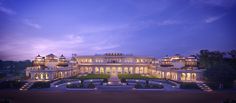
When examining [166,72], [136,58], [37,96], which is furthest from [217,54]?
[37,96]

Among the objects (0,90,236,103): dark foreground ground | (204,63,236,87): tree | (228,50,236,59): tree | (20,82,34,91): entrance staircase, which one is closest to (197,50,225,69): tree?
(228,50,236,59): tree

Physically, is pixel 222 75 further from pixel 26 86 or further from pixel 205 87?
pixel 26 86

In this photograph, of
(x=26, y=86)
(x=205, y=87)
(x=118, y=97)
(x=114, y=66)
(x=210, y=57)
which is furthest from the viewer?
(x=114, y=66)

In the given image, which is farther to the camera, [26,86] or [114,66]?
[114,66]

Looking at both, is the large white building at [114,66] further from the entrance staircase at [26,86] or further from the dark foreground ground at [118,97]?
the dark foreground ground at [118,97]

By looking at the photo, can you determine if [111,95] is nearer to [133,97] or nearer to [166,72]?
[133,97]

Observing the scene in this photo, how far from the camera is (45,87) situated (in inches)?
1876

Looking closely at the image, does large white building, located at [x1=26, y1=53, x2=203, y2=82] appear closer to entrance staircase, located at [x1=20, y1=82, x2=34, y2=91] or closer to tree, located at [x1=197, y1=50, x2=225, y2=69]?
tree, located at [x1=197, y1=50, x2=225, y2=69]

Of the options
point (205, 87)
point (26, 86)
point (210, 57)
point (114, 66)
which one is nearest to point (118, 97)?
point (205, 87)

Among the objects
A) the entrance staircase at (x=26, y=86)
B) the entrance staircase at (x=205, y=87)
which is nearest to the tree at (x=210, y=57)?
the entrance staircase at (x=205, y=87)

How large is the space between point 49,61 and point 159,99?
5011 centimetres

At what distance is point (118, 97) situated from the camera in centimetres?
3800

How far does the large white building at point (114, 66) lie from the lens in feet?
207

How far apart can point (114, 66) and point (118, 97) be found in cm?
5528
